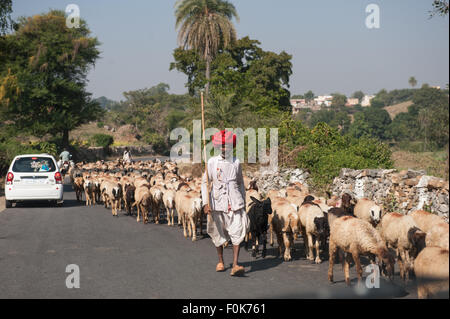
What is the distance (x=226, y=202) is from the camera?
8.13 m

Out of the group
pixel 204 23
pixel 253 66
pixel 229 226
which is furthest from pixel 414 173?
pixel 253 66

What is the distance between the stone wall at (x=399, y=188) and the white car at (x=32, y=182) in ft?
31.1

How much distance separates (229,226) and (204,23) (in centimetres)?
3444

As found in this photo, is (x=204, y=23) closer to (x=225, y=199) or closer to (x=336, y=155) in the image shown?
(x=336, y=155)

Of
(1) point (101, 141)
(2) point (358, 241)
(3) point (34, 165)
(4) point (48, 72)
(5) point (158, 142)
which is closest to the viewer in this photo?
(2) point (358, 241)

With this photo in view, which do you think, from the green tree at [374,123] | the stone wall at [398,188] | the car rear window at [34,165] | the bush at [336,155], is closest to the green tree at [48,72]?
the car rear window at [34,165]

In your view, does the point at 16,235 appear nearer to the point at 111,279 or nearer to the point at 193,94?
the point at 111,279

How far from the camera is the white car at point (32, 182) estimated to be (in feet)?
54.3

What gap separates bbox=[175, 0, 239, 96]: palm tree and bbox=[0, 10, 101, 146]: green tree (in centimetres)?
1036

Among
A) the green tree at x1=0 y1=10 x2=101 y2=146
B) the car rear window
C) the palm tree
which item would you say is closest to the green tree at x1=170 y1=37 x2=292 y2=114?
the palm tree

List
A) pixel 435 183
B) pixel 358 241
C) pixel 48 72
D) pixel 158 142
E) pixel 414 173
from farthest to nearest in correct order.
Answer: pixel 158 142 → pixel 48 72 → pixel 414 173 → pixel 435 183 → pixel 358 241

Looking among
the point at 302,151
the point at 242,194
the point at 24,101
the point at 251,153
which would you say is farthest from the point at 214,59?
the point at 242,194
